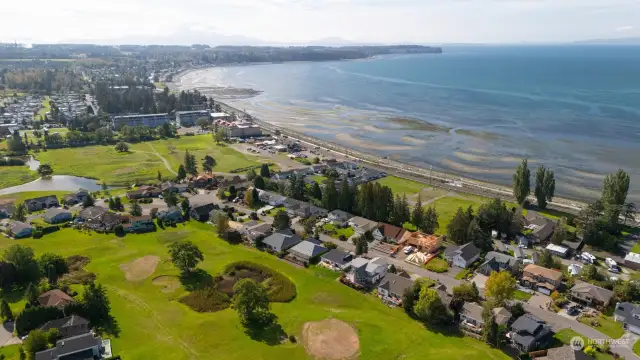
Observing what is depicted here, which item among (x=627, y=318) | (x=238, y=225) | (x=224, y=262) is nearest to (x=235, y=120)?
(x=238, y=225)

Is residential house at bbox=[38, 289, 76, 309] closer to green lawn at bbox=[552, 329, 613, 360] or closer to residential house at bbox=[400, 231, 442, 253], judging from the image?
residential house at bbox=[400, 231, 442, 253]

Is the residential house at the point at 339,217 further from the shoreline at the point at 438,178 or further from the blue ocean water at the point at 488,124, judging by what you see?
the blue ocean water at the point at 488,124

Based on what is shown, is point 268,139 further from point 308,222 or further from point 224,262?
point 224,262

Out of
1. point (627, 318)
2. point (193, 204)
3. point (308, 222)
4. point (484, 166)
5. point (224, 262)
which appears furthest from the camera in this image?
point (484, 166)

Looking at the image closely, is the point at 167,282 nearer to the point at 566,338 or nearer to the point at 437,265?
the point at 437,265

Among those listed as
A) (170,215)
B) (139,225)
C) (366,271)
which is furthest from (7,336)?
(366,271)

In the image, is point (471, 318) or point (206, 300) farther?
point (206, 300)

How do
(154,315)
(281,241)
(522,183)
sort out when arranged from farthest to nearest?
(522,183)
(281,241)
(154,315)
